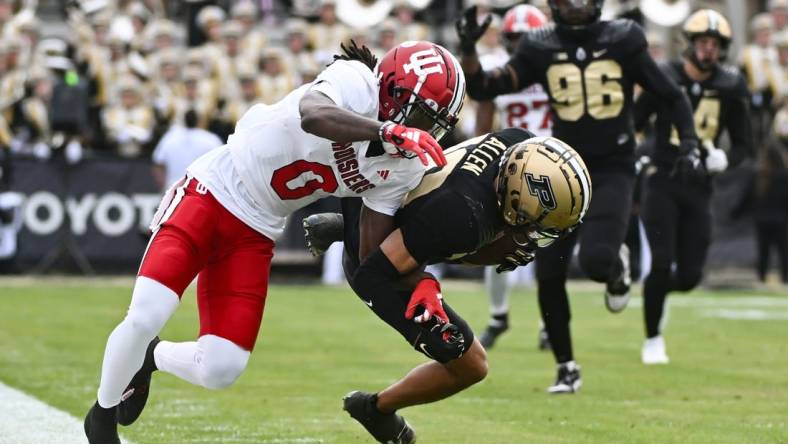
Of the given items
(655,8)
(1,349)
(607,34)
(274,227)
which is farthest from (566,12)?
(655,8)

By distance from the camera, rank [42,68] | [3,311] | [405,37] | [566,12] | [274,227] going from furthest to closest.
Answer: [405,37], [42,68], [3,311], [566,12], [274,227]

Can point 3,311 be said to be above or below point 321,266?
above

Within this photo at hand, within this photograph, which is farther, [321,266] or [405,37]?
[405,37]

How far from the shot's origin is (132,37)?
16.6 meters

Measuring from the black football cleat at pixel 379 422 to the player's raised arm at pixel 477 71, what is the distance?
2418 mm

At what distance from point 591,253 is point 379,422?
7.22 feet

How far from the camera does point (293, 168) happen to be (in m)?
5.41

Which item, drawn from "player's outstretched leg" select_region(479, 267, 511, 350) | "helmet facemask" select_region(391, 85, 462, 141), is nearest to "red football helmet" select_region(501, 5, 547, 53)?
"player's outstretched leg" select_region(479, 267, 511, 350)

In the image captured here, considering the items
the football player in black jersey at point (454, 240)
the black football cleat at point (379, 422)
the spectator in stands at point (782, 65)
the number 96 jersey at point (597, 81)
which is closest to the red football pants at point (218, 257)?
the football player in black jersey at point (454, 240)

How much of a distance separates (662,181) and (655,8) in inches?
424

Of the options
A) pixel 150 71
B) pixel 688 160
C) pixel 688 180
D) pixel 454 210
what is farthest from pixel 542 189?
pixel 150 71

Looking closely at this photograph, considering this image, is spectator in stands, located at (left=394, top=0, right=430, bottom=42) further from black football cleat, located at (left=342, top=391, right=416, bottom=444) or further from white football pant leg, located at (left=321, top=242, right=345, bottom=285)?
black football cleat, located at (left=342, top=391, right=416, bottom=444)

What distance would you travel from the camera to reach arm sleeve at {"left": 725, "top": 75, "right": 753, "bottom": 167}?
31.3 ft

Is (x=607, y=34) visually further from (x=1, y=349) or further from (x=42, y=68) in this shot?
(x=42, y=68)
